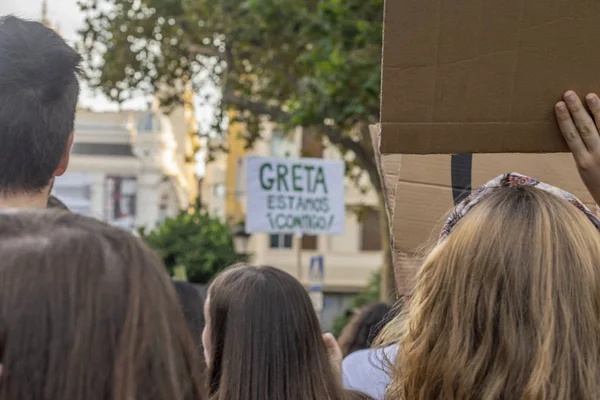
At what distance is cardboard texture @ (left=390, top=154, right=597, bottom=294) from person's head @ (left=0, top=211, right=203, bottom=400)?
110cm

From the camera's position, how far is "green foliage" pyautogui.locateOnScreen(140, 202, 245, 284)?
19094 millimetres

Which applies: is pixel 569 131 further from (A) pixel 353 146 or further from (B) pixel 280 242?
(B) pixel 280 242

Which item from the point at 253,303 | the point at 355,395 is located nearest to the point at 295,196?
the point at 355,395

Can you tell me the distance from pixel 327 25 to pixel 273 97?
378 centimetres

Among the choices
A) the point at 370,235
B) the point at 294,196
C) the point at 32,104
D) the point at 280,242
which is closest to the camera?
the point at 32,104

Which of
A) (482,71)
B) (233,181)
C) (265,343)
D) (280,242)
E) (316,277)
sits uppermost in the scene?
(482,71)

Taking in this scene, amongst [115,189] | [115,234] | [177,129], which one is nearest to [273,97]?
[115,234]

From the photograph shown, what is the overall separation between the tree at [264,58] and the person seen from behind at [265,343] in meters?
8.34

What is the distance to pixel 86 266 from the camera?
50.8 inches

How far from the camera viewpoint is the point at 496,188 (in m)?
1.88

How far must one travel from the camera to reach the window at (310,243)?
102ft

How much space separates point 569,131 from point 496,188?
182mm

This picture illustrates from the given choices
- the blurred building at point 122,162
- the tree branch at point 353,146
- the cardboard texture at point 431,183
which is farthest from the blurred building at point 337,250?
the cardboard texture at point 431,183

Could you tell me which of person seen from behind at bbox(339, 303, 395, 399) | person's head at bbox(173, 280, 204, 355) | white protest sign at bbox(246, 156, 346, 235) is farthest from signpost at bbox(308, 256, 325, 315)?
person's head at bbox(173, 280, 204, 355)
